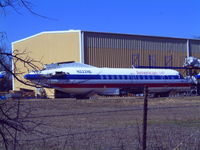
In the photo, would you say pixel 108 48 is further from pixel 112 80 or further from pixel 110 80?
pixel 110 80

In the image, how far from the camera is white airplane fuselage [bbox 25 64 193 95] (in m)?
42.2

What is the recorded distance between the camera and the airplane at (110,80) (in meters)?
42.3

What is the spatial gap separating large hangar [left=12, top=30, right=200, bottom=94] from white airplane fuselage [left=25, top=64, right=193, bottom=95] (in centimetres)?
858

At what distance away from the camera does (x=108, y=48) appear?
187 ft

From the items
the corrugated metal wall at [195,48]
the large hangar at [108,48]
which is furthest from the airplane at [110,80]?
the corrugated metal wall at [195,48]

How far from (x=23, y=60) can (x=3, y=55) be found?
0.35m

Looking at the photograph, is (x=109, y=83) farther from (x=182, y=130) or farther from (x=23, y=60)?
(x=23, y=60)

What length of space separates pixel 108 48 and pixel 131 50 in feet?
13.1

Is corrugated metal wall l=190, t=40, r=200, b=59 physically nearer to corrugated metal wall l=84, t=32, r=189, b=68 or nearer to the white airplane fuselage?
corrugated metal wall l=84, t=32, r=189, b=68

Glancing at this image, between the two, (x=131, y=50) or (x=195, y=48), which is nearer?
(x=131, y=50)

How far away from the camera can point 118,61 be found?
189 feet

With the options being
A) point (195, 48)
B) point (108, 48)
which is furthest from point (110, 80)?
point (195, 48)

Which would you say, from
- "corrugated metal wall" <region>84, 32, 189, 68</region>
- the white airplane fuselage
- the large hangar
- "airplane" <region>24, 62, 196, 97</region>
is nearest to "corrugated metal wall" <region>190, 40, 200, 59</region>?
"corrugated metal wall" <region>84, 32, 189, 68</region>

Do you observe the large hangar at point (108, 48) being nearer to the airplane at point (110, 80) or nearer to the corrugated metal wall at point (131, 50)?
the corrugated metal wall at point (131, 50)
